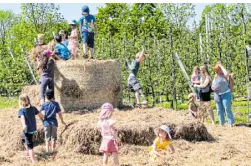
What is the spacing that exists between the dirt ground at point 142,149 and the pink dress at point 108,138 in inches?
12.6

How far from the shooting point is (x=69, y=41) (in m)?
11.2

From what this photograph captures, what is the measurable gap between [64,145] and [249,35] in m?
6.49

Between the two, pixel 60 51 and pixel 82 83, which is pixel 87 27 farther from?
pixel 82 83

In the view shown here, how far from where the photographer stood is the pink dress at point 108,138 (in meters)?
7.42

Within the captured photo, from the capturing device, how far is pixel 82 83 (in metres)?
10.3

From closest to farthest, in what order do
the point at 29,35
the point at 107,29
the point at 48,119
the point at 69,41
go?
the point at 48,119 < the point at 69,41 < the point at 29,35 < the point at 107,29

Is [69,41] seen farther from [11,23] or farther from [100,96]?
[11,23]

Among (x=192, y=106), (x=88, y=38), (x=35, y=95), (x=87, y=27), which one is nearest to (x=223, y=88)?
(x=192, y=106)

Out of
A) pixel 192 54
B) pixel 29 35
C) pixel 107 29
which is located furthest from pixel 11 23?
pixel 192 54

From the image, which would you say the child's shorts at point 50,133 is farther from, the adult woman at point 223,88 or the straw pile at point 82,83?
the adult woman at point 223,88

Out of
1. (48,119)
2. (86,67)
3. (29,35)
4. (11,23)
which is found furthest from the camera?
(11,23)

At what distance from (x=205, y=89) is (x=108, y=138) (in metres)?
4.79

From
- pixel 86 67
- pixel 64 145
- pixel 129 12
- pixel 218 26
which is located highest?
pixel 129 12

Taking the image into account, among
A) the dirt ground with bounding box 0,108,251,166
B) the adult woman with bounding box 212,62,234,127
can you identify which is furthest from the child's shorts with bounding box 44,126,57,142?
the adult woman with bounding box 212,62,234,127
